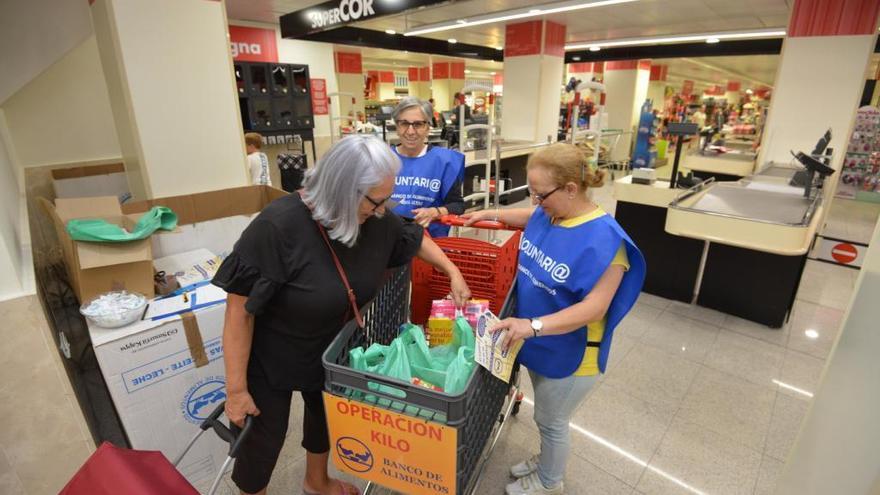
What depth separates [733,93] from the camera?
2980cm

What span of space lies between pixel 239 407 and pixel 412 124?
165 centimetres

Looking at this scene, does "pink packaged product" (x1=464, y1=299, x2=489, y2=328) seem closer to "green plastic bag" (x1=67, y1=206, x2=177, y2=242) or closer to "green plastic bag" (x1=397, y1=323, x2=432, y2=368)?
"green plastic bag" (x1=397, y1=323, x2=432, y2=368)

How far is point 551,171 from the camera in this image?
144 centimetres

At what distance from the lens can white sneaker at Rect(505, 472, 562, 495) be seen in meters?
1.94

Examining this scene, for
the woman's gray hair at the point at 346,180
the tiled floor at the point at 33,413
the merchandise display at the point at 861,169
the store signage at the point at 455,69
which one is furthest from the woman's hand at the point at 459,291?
the store signage at the point at 455,69

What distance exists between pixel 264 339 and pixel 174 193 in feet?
6.68

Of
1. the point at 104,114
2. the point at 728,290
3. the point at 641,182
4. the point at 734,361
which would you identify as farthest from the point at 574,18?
the point at 104,114

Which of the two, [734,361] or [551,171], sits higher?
[551,171]

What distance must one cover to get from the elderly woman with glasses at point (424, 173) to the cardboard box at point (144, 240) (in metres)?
1.11

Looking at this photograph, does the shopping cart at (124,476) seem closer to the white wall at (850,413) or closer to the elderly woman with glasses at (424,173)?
the white wall at (850,413)

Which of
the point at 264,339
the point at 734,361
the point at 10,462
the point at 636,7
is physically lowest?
the point at 734,361

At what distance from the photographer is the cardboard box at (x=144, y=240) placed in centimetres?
198

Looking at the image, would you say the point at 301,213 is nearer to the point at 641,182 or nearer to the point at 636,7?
the point at 641,182

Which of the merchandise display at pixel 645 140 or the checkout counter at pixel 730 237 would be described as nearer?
the checkout counter at pixel 730 237
